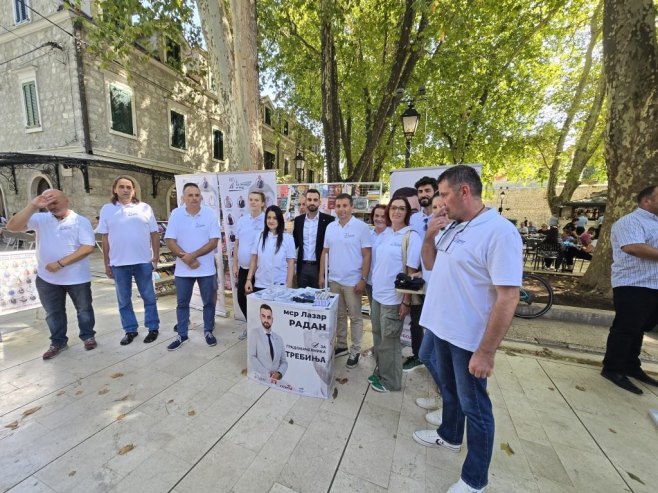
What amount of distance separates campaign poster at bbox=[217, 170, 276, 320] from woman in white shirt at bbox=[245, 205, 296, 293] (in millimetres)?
835

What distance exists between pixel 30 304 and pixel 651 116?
9.83m

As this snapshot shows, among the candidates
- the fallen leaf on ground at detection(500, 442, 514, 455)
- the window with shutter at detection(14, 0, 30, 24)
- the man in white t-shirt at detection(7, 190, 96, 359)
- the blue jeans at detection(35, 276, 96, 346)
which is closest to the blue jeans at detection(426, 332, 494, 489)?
the fallen leaf on ground at detection(500, 442, 514, 455)

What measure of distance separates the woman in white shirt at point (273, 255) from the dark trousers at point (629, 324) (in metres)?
3.61

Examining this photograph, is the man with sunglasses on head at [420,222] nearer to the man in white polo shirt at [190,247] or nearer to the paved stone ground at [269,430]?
the paved stone ground at [269,430]

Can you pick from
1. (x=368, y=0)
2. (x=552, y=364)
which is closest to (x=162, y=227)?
(x=368, y=0)

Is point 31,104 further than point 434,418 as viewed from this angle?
Yes

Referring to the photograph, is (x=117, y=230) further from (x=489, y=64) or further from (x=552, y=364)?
(x=489, y=64)

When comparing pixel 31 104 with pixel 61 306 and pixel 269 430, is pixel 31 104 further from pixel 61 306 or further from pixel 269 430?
pixel 269 430

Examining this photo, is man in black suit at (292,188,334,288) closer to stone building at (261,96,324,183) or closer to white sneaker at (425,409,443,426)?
white sneaker at (425,409,443,426)

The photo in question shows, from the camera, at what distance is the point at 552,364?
3324 mm

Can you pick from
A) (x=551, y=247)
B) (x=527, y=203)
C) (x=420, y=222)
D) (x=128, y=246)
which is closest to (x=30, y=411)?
(x=128, y=246)

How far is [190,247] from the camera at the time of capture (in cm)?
350

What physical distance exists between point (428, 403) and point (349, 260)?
5.12 feet

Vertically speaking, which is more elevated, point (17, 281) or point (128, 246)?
point (128, 246)
